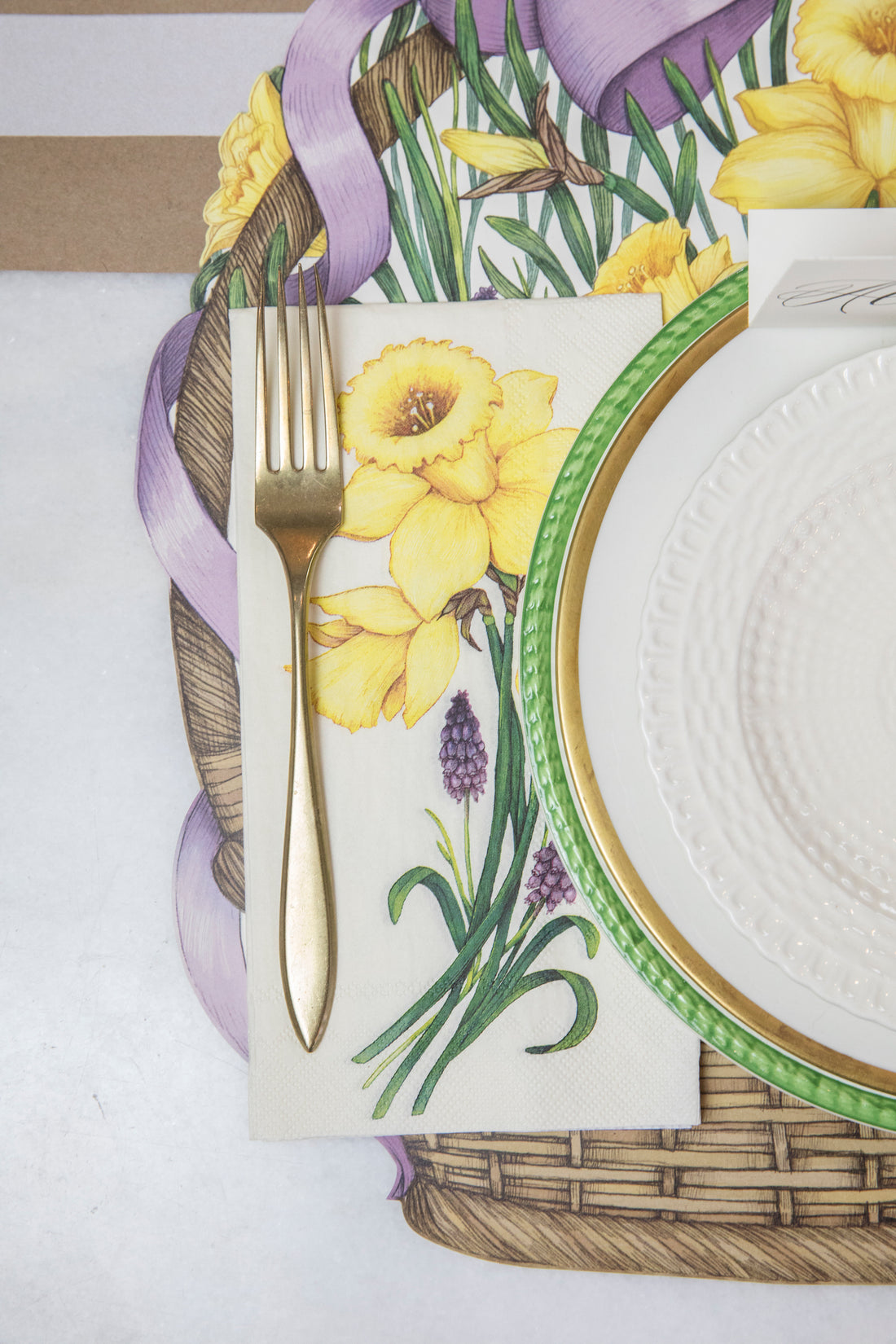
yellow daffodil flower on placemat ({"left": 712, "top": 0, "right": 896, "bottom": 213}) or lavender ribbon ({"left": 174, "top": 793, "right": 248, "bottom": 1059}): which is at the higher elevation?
yellow daffodil flower on placemat ({"left": 712, "top": 0, "right": 896, "bottom": 213})

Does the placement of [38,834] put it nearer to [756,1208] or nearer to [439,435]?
[439,435]

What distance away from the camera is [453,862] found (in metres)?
0.41

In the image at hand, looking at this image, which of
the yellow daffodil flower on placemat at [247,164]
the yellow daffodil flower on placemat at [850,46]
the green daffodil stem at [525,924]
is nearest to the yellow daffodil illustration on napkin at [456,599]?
the green daffodil stem at [525,924]

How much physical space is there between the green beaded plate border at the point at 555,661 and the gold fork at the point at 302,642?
11cm

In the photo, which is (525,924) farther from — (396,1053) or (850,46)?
(850,46)

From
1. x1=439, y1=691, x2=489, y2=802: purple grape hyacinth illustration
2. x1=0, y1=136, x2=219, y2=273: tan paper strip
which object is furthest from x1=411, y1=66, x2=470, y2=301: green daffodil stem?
x1=439, y1=691, x2=489, y2=802: purple grape hyacinth illustration

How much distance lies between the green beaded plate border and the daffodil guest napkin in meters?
0.05

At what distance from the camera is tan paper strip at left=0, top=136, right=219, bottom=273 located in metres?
0.45

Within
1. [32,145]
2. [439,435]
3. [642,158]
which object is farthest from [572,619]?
[32,145]

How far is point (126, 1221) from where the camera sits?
0.46 metres

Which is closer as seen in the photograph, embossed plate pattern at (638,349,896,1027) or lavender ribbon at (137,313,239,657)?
embossed plate pattern at (638,349,896,1027)

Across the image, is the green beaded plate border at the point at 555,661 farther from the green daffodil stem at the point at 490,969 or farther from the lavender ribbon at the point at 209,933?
the lavender ribbon at the point at 209,933

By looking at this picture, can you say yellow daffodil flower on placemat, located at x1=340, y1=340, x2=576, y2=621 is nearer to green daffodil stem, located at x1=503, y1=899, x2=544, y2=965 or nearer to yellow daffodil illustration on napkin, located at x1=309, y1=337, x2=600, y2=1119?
yellow daffodil illustration on napkin, located at x1=309, y1=337, x2=600, y2=1119

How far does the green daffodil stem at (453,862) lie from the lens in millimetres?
410
